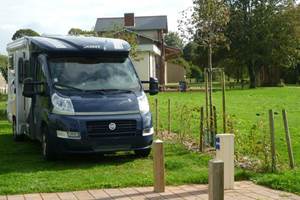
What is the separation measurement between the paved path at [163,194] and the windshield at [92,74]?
337cm

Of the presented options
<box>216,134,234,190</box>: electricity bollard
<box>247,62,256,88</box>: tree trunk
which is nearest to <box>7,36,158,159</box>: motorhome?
<box>216,134,234,190</box>: electricity bollard

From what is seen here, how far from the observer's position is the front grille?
10.9 meters

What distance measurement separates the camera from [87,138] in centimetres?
1088

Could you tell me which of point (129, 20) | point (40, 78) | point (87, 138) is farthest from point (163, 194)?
point (129, 20)

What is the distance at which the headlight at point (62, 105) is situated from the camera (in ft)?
36.1

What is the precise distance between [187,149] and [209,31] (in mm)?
3067

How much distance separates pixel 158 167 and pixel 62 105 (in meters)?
3.21

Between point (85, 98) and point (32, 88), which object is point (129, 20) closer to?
point (32, 88)

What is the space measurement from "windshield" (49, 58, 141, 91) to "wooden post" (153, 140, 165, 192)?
11.2ft

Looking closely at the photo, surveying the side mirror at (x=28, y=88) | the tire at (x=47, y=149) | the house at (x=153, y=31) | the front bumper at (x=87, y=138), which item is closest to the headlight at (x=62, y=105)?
the front bumper at (x=87, y=138)

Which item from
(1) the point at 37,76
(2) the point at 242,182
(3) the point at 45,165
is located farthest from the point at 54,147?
(2) the point at 242,182

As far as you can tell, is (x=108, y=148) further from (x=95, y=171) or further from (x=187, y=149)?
(x=187, y=149)

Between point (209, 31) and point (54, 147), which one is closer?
point (54, 147)

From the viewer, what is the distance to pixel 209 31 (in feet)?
46.4
